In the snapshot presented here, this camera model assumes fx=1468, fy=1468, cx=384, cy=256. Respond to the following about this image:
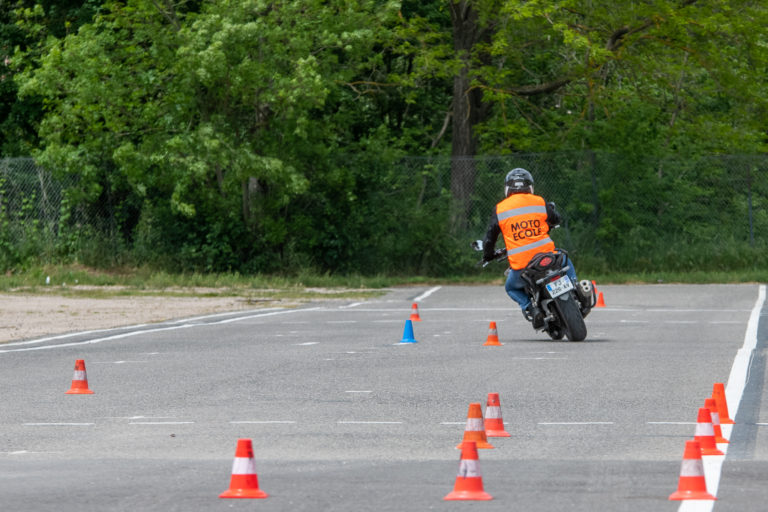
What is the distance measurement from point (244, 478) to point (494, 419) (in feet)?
8.69

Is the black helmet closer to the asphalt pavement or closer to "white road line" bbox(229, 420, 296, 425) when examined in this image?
the asphalt pavement

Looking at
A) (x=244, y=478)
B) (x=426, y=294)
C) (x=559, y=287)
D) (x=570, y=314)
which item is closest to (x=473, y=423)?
(x=244, y=478)

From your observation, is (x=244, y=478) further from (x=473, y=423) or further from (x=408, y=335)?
(x=408, y=335)

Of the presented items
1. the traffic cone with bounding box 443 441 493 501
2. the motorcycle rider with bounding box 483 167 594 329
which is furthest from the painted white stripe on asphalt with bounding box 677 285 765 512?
the motorcycle rider with bounding box 483 167 594 329

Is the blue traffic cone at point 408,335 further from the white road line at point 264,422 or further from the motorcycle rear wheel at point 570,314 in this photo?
the white road line at point 264,422

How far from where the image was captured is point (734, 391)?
37.0 feet

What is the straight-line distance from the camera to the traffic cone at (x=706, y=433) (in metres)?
7.56

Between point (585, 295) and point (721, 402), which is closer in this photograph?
point (721, 402)

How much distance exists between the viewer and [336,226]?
31844 millimetres

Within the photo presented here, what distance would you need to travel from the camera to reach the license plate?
15891mm

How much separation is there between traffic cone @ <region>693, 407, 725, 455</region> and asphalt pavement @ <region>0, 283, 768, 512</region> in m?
0.22

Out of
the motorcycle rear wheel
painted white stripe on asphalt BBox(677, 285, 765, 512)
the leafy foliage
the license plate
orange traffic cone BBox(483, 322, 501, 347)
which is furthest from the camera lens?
the leafy foliage

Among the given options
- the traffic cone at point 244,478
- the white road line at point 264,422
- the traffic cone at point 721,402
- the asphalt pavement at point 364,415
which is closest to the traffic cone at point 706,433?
the asphalt pavement at point 364,415

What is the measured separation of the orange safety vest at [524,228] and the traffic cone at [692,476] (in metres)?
9.98
